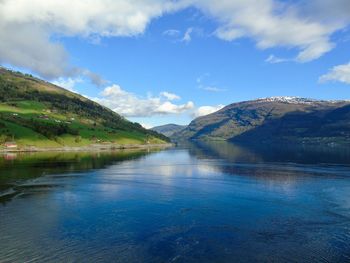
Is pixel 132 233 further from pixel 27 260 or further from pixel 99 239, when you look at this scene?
pixel 27 260

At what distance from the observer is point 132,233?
51.2 m

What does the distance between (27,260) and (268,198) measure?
52069mm

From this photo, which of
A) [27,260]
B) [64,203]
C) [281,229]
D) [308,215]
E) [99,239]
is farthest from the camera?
[64,203]

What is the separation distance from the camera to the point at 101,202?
73.0m

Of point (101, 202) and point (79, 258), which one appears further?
point (101, 202)

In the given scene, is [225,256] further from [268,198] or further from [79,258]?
[268,198]

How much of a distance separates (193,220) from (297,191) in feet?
128

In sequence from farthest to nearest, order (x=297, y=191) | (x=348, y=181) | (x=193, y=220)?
(x=348, y=181) < (x=297, y=191) < (x=193, y=220)

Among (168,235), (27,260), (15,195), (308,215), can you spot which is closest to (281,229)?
(308,215)

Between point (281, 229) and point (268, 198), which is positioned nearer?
point (281, 229)

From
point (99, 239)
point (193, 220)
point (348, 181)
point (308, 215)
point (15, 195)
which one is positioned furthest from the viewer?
point (348, 181)

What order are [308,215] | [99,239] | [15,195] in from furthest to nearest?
1. [15,195]
2. [308,215]
3. [99,239]

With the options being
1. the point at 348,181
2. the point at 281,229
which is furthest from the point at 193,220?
the point at 348,181

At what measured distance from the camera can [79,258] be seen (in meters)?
41.5
